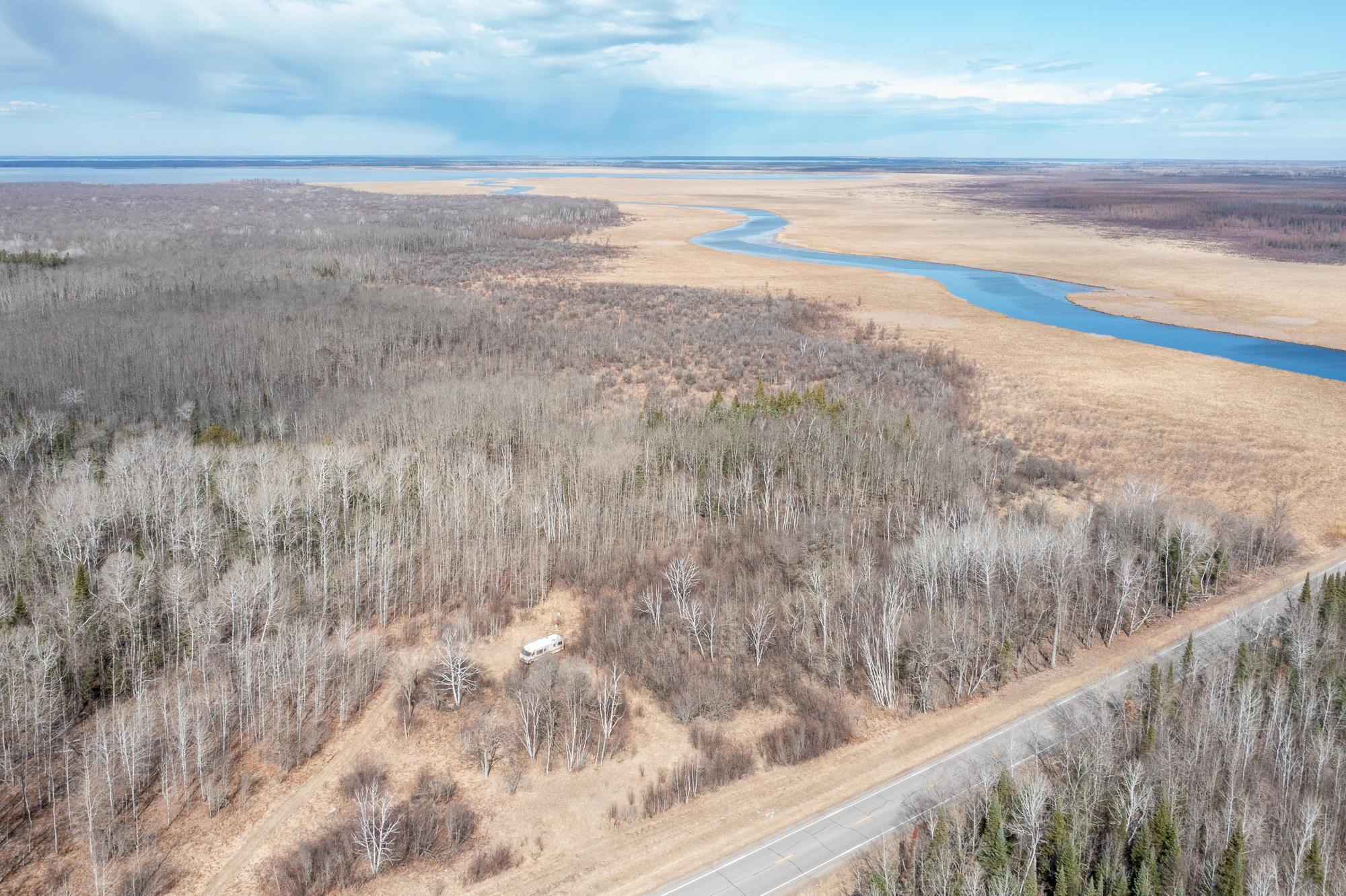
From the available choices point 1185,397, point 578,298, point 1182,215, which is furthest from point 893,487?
point 1182,215

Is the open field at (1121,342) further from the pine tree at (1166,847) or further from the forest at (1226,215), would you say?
the pine tree at (1166,847)

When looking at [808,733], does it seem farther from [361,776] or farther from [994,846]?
[361,776]

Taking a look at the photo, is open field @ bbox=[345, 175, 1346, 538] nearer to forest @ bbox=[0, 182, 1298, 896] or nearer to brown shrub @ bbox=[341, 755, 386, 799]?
forest @ bbox=[0, 182, 1298, 896]

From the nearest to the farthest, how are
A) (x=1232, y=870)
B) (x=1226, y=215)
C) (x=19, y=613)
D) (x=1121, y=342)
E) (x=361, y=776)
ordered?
(x=1232, y=870) → (x=361, y=776) → (x=19, y=613) → (x=1121, y=342) → (x=1226, y=215)

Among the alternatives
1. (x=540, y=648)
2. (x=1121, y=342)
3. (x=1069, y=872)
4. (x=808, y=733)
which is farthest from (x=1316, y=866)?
(x=1121, y=342)

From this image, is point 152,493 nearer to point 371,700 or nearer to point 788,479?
point 371,700

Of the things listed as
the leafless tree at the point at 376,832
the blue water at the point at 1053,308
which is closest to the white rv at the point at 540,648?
the leafless tree at the point at 376,832
